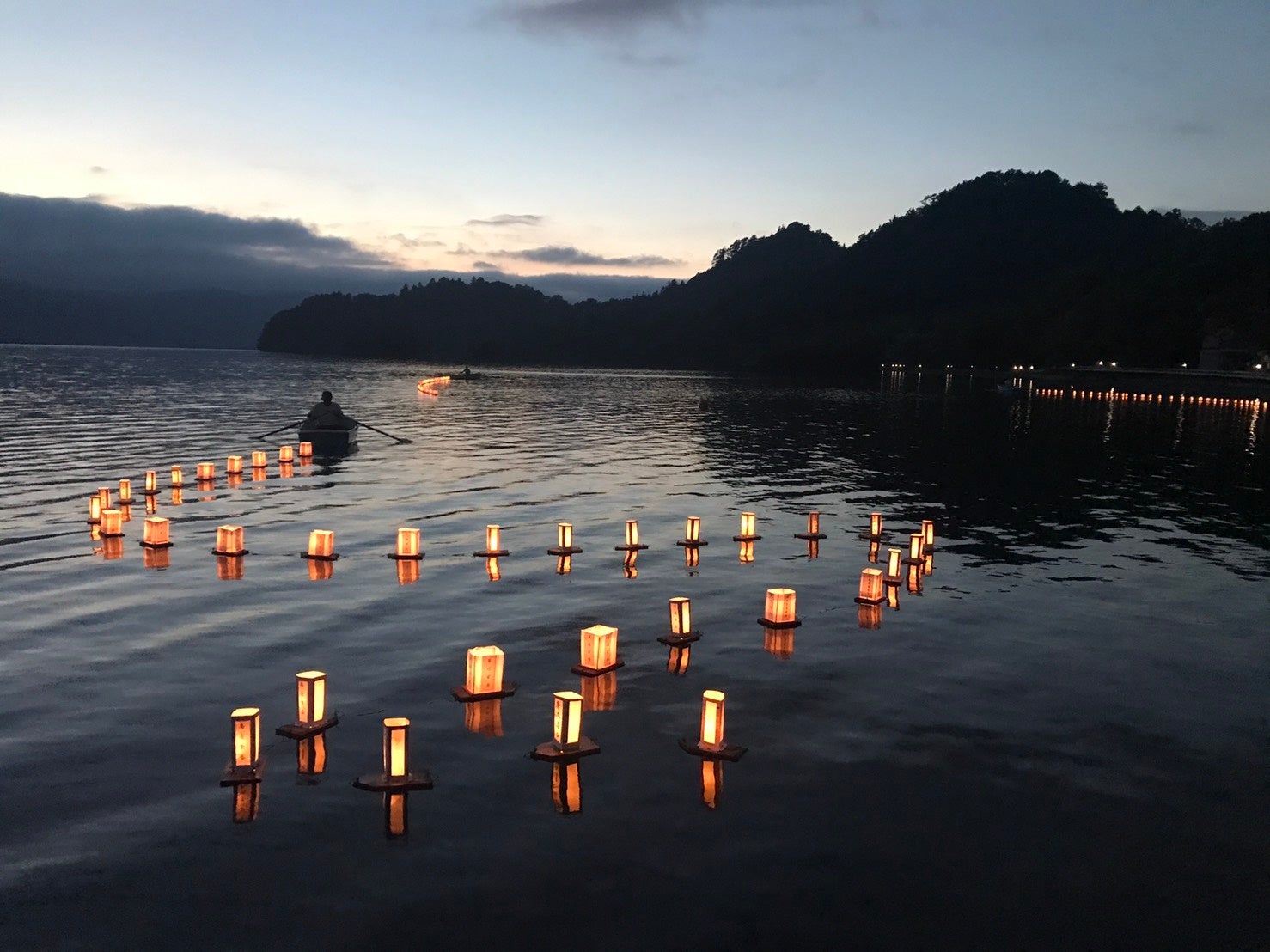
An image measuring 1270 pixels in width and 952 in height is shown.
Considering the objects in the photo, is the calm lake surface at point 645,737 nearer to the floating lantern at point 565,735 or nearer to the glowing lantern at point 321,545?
the floating lantern at point 565,735

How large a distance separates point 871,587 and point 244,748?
1173 centimetres

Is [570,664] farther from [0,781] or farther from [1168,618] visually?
[1168,618]

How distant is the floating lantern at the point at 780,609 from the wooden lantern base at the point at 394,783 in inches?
310

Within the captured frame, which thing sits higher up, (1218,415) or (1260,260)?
(1260,260)

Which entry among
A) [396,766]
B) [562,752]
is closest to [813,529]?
[562,752]

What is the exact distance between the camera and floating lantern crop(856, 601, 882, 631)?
57.8 ft

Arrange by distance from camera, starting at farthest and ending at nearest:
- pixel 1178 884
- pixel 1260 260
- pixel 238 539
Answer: pixel 1260 260
pixel 238 539
pixel 1178 884

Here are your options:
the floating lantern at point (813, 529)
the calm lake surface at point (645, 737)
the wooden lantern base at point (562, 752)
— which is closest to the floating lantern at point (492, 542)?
the calm lake surface at point (645, 737)

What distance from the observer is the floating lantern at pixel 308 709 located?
1168 cm

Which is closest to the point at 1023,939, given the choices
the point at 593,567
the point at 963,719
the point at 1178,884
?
the point at 1178,884

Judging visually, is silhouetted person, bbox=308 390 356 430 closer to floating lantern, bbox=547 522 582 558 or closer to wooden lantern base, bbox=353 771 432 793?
floating lantern, bbox=547 522 582 558

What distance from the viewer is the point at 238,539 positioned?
70.9 ft

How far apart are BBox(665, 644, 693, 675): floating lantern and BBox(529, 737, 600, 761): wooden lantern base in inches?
130

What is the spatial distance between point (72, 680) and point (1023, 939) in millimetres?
11755
